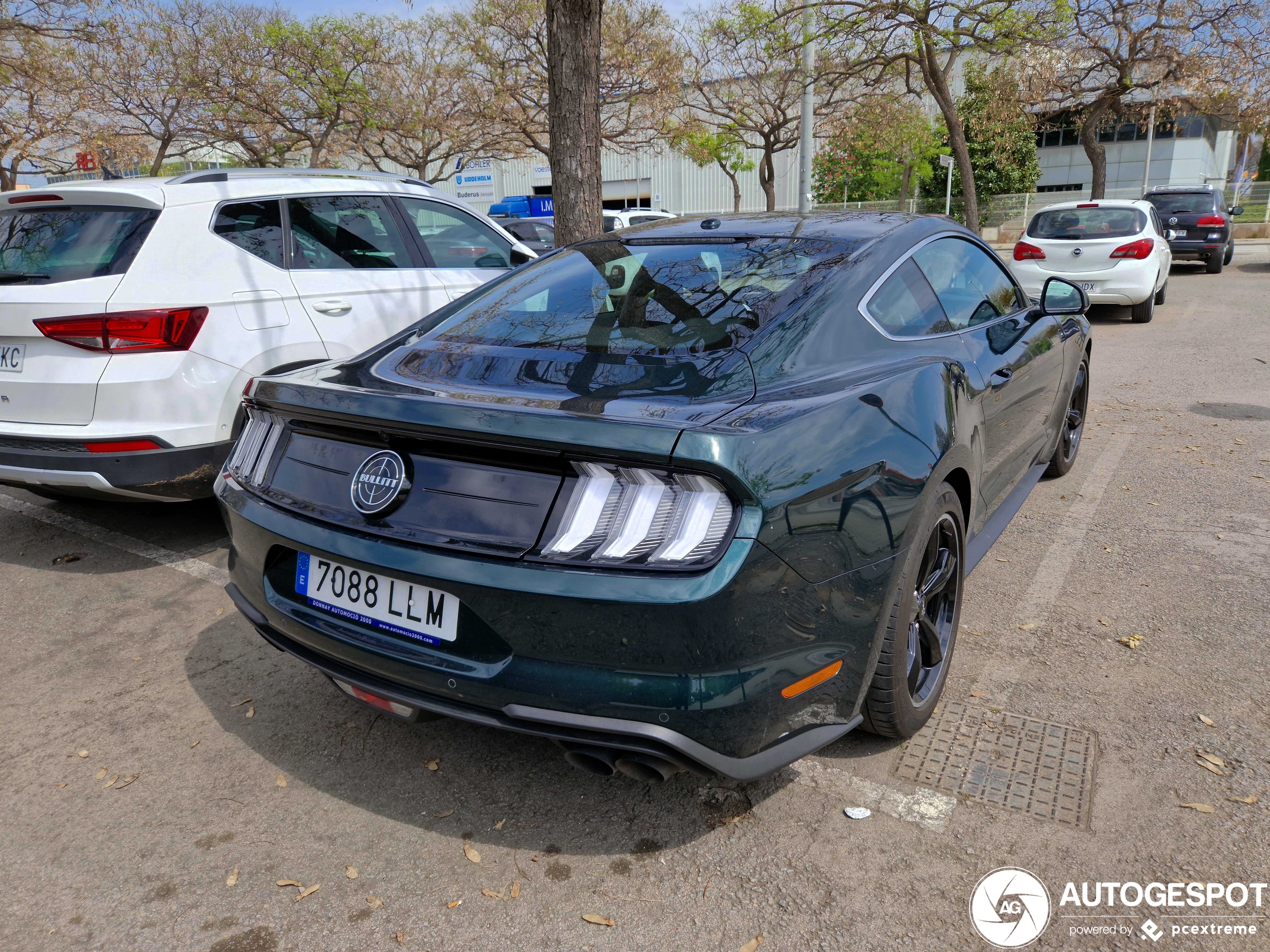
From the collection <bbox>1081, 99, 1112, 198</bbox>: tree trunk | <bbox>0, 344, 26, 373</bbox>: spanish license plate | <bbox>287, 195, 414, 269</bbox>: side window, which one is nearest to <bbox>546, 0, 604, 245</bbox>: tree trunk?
<bbox>287, 195, 414, 269</bbox>: side window

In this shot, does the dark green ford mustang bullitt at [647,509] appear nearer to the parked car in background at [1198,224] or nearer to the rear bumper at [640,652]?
the rear bumper at [640,652]

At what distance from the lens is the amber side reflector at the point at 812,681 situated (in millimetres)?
2049

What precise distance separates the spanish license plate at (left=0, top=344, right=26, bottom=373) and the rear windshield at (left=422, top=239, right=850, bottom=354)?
2204mm

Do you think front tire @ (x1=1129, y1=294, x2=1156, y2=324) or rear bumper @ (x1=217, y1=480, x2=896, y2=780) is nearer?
rear bumper @ (x1=217, y1=480, x2=896, y2=780)

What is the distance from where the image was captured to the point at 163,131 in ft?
83.5

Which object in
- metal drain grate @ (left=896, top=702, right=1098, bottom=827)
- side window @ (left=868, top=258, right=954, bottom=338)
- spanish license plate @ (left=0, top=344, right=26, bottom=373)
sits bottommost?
metal drain grate @ (left=896, top=702, right=1098, bottom=827)

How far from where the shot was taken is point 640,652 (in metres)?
1.91

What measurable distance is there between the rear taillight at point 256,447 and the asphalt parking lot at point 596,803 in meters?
0.87

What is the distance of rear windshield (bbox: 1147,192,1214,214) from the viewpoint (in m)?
18.6

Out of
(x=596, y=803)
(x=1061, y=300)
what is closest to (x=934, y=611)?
(x=596, y=803)

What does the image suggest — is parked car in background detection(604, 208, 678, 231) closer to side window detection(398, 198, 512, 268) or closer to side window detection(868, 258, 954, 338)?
side window detection(398, 198, 512, 268)

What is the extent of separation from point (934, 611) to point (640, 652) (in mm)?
1415

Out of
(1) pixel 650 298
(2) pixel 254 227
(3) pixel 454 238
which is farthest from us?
(3) pixel 454 238

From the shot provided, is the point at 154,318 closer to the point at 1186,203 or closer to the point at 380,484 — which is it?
the point at 380,484
